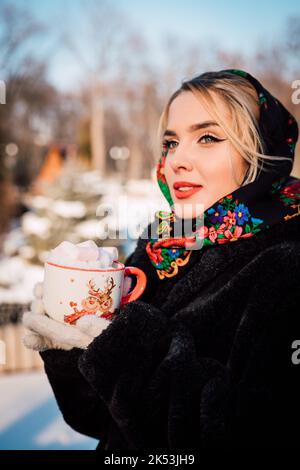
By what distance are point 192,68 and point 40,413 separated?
17.2 meters

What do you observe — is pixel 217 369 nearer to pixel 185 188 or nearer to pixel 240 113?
pixel 185 188

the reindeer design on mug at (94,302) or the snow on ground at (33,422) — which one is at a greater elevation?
the reindeer design on mug at (94,302)

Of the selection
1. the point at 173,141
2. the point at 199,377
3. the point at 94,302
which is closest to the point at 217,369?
the point at 199,377

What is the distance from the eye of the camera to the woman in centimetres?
109

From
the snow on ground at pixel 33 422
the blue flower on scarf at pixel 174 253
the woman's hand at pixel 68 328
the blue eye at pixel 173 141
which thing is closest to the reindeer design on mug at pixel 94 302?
the woman's hand at pixel 68 328

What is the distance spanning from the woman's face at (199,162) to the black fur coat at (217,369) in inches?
11.3

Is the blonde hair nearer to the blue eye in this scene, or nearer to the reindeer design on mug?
the blue eye

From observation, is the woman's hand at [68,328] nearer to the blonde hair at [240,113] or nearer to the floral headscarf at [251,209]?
the floral headscarf at [251,209]

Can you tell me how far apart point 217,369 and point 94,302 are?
0.37 m

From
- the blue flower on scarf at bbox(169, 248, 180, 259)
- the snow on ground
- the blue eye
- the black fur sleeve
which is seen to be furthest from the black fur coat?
the snow on ground

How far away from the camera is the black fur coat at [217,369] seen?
108 centimetres

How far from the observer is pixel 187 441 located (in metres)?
1.07

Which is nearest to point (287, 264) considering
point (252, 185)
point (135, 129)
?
point (252, 185)

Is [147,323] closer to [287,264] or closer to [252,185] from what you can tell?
[287,264]
